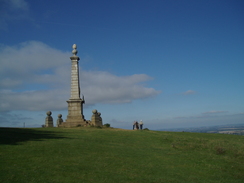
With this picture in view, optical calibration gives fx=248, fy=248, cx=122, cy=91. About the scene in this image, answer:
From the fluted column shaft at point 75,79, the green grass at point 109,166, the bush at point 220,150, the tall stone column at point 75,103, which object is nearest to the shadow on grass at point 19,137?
the green grass at point 109,166

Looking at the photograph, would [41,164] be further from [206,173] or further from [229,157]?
[229,157]

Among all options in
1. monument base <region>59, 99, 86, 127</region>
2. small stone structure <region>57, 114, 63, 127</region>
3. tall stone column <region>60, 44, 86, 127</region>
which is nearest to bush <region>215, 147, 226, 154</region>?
tall stone column <region>60, 44, 86, 127</region>

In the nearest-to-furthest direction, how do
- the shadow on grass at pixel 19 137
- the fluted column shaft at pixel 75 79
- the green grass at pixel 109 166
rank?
the green grass at pixel 109 166
the shadow on grass at pixel 19 137
the fluted column shaft at pixel 75 79

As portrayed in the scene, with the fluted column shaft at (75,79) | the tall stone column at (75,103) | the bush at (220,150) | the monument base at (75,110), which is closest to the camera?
the bush at (220,150)

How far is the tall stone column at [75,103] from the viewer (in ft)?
104

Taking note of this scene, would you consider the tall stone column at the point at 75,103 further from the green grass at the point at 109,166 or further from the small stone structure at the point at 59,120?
the green grass at the point at 109,166

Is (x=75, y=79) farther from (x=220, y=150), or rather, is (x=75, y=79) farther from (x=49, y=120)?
(x=220, y=150)

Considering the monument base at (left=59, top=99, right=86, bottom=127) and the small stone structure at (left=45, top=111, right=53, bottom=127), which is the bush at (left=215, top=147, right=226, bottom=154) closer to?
the monument base at (left=59, top=99, right=86, bottom=127)

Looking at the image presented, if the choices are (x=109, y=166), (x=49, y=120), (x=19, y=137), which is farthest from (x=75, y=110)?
(x=109, y=166)

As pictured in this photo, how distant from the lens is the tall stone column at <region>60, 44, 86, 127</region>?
1252 inches

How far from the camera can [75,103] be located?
32.6 m

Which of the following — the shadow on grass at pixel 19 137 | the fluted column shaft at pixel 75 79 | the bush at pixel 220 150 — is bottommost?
the bush at pixel 220 150

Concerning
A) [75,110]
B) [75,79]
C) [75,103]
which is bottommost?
[75,110]

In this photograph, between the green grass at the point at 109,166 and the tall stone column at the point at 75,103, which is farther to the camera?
the tall stone column at the point at 75,103
